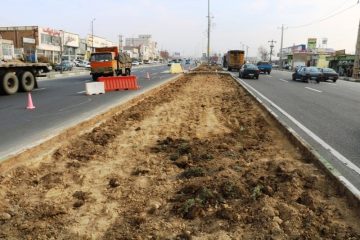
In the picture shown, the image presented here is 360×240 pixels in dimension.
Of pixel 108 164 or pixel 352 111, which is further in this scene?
pixel 352 111

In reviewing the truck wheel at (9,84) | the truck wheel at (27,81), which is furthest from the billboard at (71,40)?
the truck wheel at (9,84)

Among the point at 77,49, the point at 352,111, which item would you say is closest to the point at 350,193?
the point at 352,111

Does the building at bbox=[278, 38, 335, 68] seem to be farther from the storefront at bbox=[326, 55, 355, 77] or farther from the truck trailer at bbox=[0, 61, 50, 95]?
the truck trailer at bbox=[0, 61, 50, 95]

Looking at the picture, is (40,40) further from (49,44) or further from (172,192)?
(172,192)

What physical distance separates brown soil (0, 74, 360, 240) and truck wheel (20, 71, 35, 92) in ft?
40.5

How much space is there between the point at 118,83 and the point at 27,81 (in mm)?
4849

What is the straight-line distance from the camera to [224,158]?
6562 millimetres

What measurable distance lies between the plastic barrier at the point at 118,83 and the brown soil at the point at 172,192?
12.5m

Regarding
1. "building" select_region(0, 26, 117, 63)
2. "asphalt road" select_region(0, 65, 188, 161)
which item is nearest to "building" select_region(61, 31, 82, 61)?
"building" select_region(0, 26, 117, 63)

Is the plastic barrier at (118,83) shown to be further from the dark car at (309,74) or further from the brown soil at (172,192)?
the dark car at (309,74)

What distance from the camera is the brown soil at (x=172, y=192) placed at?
3932 millimetres

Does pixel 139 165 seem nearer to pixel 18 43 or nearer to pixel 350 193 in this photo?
pixel 350 193

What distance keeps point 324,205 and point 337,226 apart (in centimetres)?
60

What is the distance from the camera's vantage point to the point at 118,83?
69.8 feet
